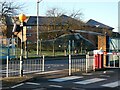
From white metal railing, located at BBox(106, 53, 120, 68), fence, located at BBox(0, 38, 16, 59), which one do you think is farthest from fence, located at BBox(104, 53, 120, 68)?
fence, located at BBox(0, 38, 16, 59)

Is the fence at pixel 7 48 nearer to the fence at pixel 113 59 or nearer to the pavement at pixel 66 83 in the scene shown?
the fence at pixel 113 59

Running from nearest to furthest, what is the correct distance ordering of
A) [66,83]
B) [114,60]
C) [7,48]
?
[66,83]
[114,60]
[7,48]

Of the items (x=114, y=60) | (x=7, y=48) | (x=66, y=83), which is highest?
(x=7, y=48)

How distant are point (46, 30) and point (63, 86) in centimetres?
4665

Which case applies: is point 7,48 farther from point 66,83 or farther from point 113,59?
point 66,83

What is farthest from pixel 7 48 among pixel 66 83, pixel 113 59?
pixel 66 83

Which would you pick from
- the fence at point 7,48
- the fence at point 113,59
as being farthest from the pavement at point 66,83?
the fence at point 7,48

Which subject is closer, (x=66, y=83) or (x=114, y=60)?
(x=66, y=83)

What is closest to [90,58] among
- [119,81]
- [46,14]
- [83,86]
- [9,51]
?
[119,81]

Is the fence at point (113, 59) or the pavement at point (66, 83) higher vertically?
the fence at point (113, 59)

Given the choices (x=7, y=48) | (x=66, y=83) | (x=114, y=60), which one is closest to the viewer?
(x=66, y=83)

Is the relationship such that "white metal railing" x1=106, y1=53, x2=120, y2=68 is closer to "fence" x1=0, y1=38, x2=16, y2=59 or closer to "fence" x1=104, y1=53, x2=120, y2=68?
"fence" x1=104, y1=53, x2=120, y2=68

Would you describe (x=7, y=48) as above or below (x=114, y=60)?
above

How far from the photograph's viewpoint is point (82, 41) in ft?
175
